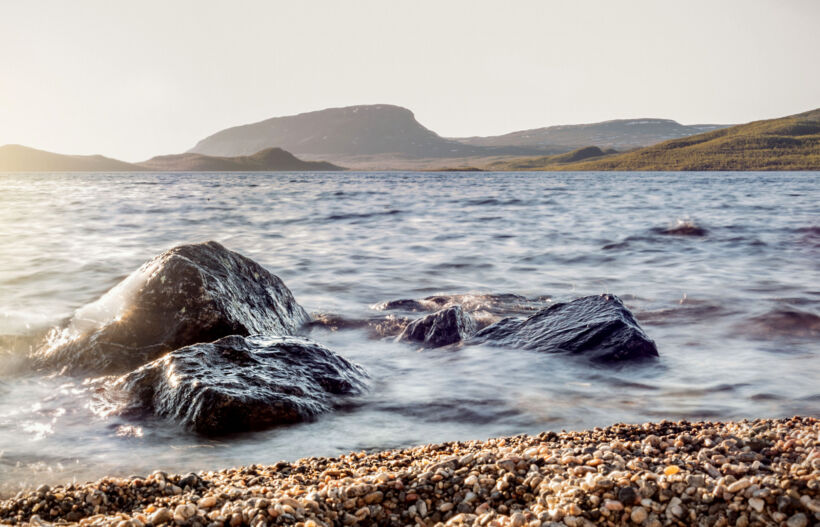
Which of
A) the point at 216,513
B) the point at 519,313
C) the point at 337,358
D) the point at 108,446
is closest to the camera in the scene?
the point at 216,513

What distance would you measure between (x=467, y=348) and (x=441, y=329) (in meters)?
0.49

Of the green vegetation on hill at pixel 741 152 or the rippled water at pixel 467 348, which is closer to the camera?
the rippled water at pixel 467 348

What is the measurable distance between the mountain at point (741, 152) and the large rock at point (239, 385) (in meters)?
162

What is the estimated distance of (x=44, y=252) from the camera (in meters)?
15.2

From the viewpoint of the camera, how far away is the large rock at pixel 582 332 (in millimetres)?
7180

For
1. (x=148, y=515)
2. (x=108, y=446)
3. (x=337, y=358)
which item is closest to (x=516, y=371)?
(x=337, y=358)

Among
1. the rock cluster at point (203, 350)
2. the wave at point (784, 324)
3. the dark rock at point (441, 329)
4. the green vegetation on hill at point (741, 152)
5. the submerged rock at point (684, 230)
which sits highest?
the green vegetation on hill at point (741, 152)

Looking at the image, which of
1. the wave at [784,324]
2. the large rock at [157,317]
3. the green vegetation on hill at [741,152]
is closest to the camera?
the large rock at [157,317]

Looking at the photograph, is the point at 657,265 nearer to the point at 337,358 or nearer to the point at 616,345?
the point at 616,345

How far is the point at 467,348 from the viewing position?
7.74 metres

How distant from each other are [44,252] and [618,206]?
28.2 meters

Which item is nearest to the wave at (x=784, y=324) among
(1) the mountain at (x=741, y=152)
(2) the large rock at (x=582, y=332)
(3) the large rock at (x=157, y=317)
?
(2) the large rock at (x=582, y=332)

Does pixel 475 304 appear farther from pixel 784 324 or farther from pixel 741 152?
pixel 741 152

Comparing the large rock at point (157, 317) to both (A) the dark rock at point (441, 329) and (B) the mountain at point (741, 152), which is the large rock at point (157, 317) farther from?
(B) the mountain at point (741, 152)
